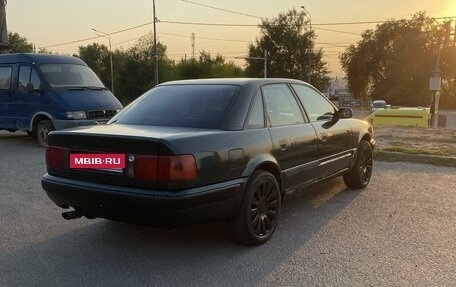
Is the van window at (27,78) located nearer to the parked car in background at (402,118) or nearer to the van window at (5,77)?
the van window at (5,77)

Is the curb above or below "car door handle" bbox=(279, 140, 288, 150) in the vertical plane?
below

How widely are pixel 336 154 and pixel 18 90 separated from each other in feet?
27.3

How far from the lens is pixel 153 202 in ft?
11.2

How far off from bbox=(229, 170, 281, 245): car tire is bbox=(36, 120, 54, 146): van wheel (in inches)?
298

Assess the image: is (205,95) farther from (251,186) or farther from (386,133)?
(386,133)

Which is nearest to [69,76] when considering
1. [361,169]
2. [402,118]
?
[361,169]

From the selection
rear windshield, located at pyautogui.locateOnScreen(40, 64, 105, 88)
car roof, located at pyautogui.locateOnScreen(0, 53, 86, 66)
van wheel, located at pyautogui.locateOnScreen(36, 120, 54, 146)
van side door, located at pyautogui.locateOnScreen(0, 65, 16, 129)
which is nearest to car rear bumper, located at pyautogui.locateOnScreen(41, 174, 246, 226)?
van wheel, located at pyautogui.locateOnScreen(36, 120, 54, 146)

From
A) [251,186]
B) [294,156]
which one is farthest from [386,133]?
[251,186]

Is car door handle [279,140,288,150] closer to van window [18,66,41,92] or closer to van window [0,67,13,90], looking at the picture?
van window [18,66,41,92]

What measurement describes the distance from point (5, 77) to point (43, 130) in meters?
1.82

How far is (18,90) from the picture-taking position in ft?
35.4

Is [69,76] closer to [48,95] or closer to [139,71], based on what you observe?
[48,95]

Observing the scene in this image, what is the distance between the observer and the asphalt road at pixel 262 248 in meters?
3.47

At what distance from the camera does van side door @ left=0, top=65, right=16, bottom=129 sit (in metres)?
11.0
